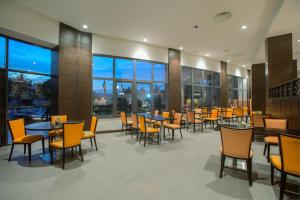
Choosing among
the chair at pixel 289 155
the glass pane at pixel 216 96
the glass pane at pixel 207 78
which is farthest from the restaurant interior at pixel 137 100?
the glass pane at pixel 216 96

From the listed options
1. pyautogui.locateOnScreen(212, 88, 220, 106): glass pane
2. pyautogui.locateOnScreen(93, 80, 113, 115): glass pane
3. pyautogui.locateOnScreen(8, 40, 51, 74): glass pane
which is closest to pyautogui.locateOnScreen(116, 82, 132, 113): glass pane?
pyautogui.locateOnScreen(93, 80, 113, 115): glass pane

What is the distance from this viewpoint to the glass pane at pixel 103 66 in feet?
21.3

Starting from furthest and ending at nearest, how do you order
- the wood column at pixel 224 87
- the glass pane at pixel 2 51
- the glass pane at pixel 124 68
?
the wood column at pixel 224 87, the glass pane at pixel 124 68, the glass pane at pixel 2 51

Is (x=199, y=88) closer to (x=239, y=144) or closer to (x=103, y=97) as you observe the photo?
(x=103, y=97)

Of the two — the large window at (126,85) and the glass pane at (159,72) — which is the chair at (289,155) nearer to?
the large window at (126,85)

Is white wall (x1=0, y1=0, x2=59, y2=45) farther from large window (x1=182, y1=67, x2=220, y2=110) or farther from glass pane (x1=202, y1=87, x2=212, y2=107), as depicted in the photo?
glass pane (x1=202, y1=87, x2=212, y2=107)

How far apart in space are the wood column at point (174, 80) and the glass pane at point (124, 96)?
2.15 metres

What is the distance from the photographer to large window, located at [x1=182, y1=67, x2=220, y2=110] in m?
9.09

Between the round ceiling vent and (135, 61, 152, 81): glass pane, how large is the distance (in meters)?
3.57

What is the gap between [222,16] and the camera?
193 inches

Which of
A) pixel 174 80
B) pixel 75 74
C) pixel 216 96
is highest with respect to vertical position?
pixel 174 80

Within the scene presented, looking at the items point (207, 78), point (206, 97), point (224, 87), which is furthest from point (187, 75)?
point (224, 87)

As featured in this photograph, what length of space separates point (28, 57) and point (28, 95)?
1296 millimetres

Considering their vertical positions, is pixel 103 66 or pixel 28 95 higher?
pixel 103 66
